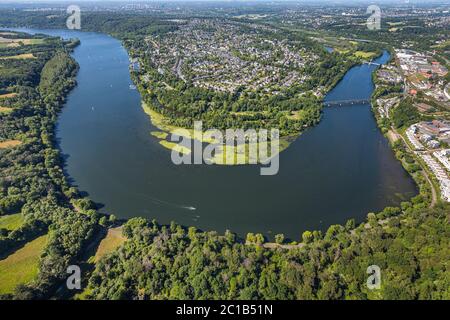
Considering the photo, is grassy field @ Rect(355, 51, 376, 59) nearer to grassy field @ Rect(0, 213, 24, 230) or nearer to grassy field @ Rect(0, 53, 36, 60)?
grassy field @ Rect(0, 213, 24, 230)

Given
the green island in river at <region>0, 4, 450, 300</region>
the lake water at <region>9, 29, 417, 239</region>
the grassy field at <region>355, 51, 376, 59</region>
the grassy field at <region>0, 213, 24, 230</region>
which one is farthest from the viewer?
the grassy field at <region>355, 51, 376, 59</region>

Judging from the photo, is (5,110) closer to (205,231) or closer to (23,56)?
(205,231)

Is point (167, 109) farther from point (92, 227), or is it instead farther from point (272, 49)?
point (272, 49)

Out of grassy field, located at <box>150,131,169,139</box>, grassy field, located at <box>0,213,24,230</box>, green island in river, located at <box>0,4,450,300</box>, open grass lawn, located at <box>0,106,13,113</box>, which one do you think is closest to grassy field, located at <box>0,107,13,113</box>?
open grass lawn, located at <box>0,106,13,113</box>

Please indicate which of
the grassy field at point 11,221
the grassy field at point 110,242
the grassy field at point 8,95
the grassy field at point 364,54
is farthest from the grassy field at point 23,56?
the grassy field at point 364,54

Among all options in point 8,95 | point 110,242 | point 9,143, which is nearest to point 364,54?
point 8,95

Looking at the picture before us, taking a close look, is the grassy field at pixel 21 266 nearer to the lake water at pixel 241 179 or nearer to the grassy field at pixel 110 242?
the grassy field at pixel 110 242
